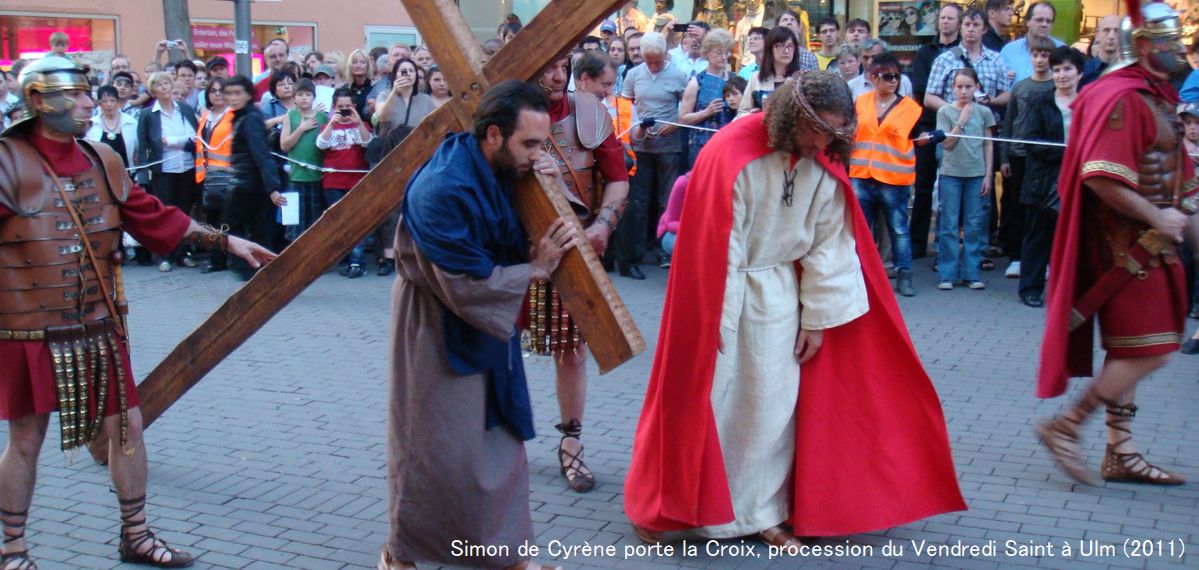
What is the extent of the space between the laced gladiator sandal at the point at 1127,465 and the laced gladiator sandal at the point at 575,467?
219 centimetres

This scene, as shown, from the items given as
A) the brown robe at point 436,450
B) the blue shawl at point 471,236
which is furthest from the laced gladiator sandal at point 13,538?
the blue shawl at point 471,236

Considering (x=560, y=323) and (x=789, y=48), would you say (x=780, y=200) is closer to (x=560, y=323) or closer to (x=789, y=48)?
(x=560, y=323)

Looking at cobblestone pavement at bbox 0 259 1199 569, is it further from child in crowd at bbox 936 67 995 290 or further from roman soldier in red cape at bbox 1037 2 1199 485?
child in crowd at bbox 936 67 995 290

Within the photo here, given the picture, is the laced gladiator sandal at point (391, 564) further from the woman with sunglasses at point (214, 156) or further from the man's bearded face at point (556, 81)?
the woman with sunglasses at point (214, 156)

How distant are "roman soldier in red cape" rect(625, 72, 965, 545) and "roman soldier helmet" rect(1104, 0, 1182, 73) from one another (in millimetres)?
1393

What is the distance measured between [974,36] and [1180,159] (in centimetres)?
534

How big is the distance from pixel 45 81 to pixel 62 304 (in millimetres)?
765

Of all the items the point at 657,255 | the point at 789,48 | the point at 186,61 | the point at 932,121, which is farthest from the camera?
the point at 186,61

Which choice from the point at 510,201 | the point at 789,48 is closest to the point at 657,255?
the point at 789,48

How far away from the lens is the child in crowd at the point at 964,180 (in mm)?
9477

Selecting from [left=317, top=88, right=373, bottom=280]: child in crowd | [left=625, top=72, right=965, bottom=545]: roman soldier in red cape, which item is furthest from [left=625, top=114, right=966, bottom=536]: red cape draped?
[left=317, top=88, right=373, bottom=280]: child in crowd

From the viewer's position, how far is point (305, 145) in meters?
10.9

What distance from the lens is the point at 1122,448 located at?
16.8 feet

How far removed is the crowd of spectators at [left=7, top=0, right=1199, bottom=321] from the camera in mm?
9258
